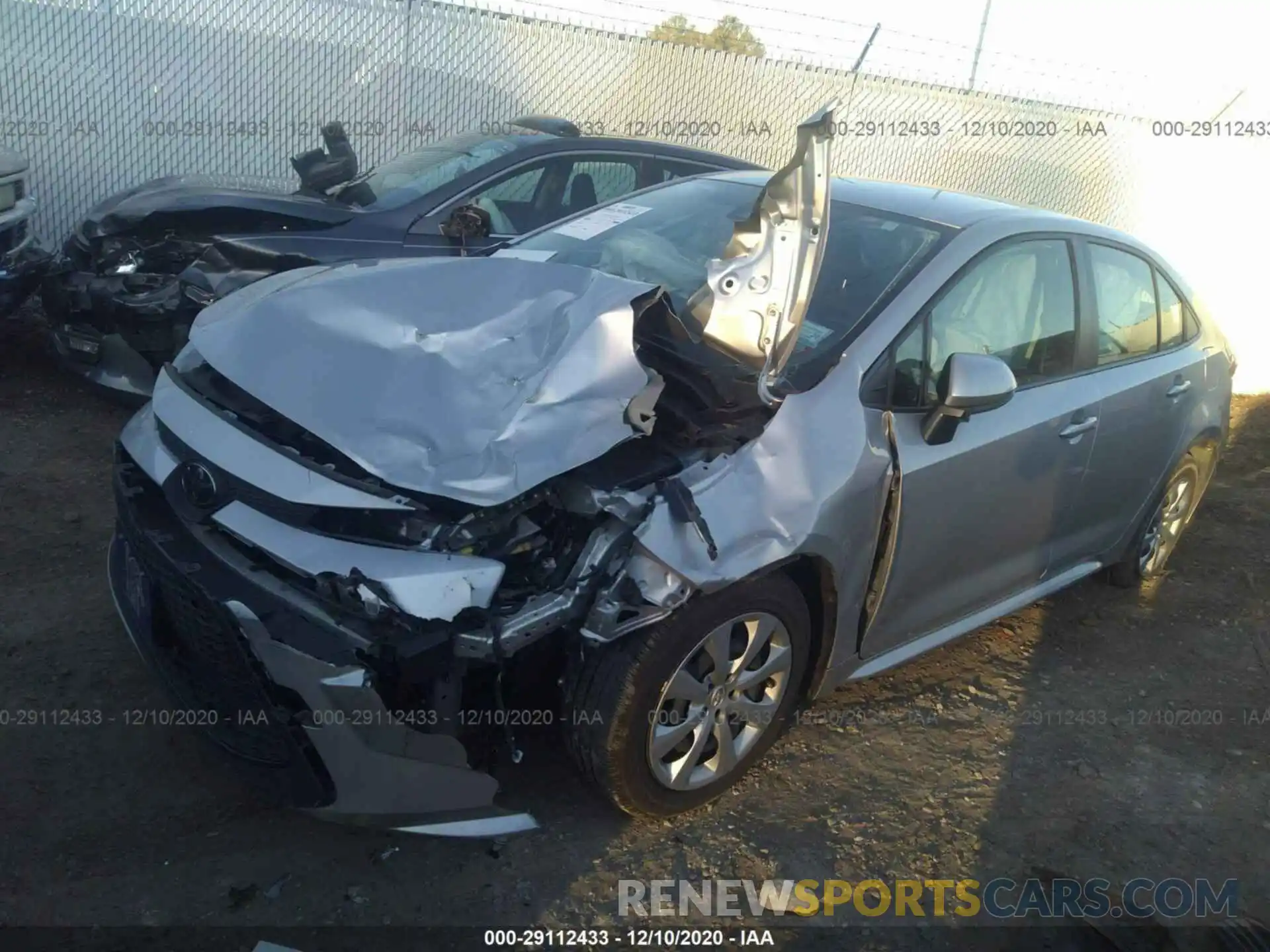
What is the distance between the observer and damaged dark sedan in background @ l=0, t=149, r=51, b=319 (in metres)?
5.72

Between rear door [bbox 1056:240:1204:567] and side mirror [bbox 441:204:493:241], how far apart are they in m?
3.00

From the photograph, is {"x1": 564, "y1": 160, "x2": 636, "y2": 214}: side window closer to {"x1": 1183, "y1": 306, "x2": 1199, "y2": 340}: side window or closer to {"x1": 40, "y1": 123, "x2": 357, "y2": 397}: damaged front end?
{"x1": 40, "y1": 123, "x2": 357, "y2": 397}: damaged front end

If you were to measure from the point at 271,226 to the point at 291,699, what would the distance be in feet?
12.3

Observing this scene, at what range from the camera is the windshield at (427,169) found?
19.0 ft

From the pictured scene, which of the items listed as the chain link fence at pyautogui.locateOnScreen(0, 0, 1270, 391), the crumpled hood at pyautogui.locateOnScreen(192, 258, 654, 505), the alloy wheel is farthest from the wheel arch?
the chain link fence at pyautogui.locateOnScreen(0, 0, 1270, 391)

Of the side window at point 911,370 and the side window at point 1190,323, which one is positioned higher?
the side window at point 911,370

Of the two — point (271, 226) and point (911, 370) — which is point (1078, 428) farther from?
point (271, 226)

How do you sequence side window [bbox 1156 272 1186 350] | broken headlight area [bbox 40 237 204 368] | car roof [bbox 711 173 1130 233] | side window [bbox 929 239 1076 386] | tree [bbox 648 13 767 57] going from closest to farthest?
side window [bbox 929 239 1076 386]
car roof [bbox 711 173 1130 233]
side window [bbox 1156 272 1186 350]
broken headlight area [bbox 40 237 204 368]
tree [bbox 648 13 767 57]

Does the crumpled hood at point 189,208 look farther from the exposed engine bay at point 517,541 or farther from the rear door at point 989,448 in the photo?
the rear door at point 989,448

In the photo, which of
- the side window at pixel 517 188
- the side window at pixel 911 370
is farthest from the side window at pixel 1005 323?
the side window at pixel 517 188

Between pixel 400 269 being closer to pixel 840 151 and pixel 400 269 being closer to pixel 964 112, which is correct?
pixel 840 151

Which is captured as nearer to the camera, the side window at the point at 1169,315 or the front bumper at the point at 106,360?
the side window at the point at 1169,315

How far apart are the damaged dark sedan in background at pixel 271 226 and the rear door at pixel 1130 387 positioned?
2.75 meters

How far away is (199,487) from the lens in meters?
2.74
